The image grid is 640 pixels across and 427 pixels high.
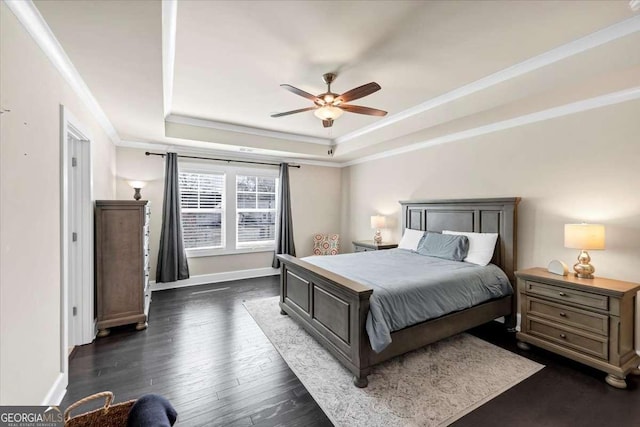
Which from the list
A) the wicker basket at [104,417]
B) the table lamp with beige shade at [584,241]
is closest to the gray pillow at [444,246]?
the table lamp with beige shade at [584,241]

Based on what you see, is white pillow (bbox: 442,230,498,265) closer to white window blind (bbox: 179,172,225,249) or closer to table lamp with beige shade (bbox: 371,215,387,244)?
table lamp with beige shade (bbox: 371,215,387,244)

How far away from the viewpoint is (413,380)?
225 cm

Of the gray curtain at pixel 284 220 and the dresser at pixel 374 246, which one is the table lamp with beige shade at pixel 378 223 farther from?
the gray curtain at pixel 284 220

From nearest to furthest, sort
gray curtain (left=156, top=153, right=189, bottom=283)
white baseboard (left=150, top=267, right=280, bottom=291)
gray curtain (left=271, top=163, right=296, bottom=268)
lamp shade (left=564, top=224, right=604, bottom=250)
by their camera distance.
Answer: lamp shade (left=564, top=224, right=604, bottom=250) < gray curtain (left=156, top=153, right=189, bottom=283) < white baseboard (left=150, top=267, right=280, bottom=291) < gray curtain (left=271, top=163, right=296, bottom=268)

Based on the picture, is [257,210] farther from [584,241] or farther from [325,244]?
[584,241]

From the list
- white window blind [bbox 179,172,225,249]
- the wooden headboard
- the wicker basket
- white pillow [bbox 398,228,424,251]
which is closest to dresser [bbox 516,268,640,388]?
the wooden headboard

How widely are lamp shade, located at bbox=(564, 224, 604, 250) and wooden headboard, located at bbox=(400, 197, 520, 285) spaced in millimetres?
738

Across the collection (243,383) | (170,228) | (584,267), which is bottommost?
(243,383)

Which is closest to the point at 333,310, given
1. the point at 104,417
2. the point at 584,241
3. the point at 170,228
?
the point at 104,417

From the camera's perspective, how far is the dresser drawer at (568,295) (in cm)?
231

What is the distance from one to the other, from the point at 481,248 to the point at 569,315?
1061 mm

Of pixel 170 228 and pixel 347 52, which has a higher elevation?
pixel 347 52

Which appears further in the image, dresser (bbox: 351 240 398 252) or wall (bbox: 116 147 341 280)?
dresser (bbox: 351 240 398 252)

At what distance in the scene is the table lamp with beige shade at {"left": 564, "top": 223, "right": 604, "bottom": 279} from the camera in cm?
244
